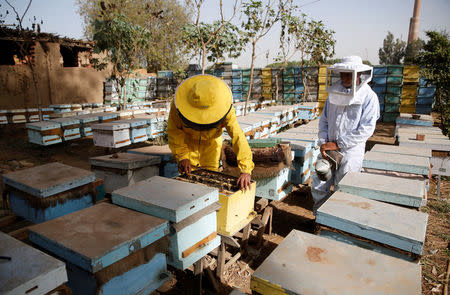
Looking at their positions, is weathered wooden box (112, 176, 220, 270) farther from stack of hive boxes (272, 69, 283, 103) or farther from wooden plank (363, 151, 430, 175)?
stack of hive boxes (272, 69, 283, 103)

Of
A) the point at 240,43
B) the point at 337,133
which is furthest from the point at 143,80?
the point at 337,133

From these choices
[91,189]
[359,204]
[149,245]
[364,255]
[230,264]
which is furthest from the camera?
[230,264]

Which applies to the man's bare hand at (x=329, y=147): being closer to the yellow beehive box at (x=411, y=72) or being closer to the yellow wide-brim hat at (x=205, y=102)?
the yellow wide-brim hat at (x=205, y=102)

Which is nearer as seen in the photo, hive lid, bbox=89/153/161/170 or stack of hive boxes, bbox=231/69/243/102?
hive lid, bbox=89/153/161/170

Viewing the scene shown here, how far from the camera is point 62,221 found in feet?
5.71

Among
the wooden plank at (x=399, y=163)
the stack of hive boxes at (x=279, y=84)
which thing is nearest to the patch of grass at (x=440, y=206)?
the wooden plank at (x=399, y=163)

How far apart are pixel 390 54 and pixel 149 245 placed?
4817cm

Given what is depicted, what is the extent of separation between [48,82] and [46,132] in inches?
302

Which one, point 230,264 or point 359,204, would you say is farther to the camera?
point 230,264

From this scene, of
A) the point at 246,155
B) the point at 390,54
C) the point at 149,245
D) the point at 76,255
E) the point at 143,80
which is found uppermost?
the point at 390,54

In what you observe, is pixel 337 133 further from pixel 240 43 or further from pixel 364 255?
pixel 240 43

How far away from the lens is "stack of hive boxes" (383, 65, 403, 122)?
37.9 feet

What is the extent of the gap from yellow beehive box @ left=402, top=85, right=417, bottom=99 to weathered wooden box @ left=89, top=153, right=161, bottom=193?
11.8 meters

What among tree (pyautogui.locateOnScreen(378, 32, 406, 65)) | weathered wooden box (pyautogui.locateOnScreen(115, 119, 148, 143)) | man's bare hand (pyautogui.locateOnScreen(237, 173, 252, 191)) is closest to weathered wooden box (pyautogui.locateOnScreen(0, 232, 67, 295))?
man's bare hand (pyautogui.locateOnScreen(237, 173, 252, 191))
